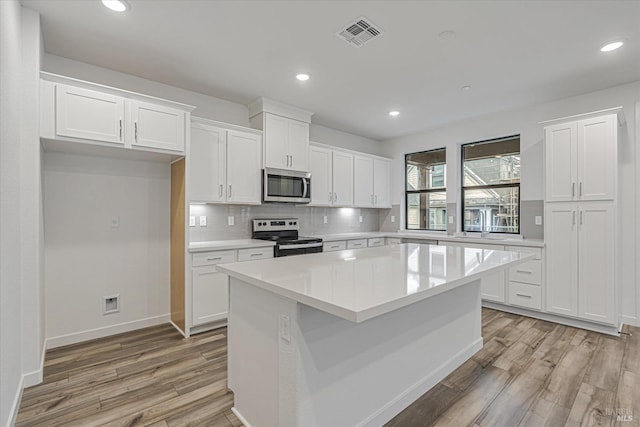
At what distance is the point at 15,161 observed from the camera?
2.00 m

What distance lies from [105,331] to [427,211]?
4967 mm

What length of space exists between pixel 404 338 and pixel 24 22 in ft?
11.4

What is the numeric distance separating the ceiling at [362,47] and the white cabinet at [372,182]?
1.50 meters

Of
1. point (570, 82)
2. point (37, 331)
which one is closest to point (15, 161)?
point (37, 331)

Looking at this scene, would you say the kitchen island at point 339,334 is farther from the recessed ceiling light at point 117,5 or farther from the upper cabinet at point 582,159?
the recessed ceiling light at point 117,5

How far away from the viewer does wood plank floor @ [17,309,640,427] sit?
6.19 feet

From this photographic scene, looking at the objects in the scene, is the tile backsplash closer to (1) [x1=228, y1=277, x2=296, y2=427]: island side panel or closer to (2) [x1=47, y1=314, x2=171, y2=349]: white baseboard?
(2) [x1=47, y1=314, x2=171, y2=349]: white baseboard

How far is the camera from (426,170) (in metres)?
5.62

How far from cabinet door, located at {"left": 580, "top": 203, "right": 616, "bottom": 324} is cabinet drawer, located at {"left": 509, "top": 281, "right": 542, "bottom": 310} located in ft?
1.30

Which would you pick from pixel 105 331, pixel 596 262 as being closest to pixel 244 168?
pixel 105 331

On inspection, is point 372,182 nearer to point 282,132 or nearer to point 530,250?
point 282,132

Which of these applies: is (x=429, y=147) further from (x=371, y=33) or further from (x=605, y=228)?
(x=371, y=33)

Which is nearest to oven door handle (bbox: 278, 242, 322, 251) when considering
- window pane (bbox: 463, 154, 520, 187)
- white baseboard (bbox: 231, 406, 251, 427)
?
white baseboard (bbox: 231, 406, 251, 427)

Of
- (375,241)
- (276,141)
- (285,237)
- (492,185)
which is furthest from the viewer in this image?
(375,241)
